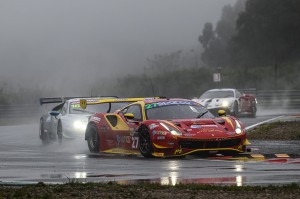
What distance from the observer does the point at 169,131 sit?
1530 centimetres

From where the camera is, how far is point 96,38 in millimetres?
65438

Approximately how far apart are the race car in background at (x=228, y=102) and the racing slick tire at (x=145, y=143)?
59.8 ft

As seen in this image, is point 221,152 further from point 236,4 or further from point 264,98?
point 236,4

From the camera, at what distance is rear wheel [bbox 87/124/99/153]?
17.9 metres

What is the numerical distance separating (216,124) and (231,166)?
2.68 meters

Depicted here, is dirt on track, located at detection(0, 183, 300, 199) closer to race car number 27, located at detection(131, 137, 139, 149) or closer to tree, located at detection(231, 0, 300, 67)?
race car number 27, located at detection(131, 137, 139, 149)

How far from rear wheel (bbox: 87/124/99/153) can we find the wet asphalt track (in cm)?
97

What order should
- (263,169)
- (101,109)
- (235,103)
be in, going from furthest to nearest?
(235,103) → (101,109) → (263,169)

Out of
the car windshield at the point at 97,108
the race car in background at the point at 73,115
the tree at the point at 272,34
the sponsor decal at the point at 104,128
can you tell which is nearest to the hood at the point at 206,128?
the sponsor decal at the point at 104,128

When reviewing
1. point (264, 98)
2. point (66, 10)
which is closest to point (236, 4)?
point (66, 10)

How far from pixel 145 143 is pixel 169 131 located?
65cm

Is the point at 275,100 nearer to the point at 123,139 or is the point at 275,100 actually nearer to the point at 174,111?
the point at 123,139

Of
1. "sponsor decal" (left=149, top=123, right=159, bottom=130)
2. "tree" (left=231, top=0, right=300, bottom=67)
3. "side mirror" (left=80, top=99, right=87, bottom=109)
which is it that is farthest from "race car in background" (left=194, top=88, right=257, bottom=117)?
"tree" (left=231, top=0, right=300, bottom=67)

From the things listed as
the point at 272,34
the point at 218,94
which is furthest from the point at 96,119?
the point at 272,34
